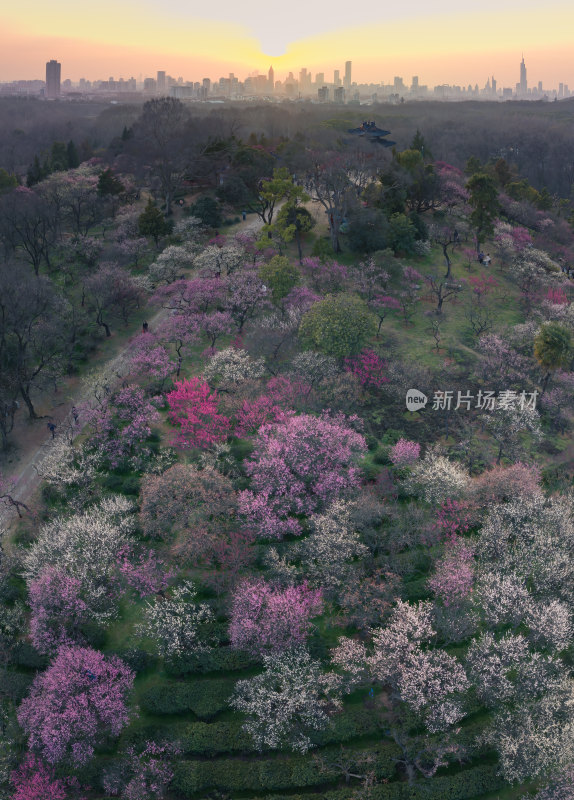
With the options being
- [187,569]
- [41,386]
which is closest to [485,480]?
[187,569]

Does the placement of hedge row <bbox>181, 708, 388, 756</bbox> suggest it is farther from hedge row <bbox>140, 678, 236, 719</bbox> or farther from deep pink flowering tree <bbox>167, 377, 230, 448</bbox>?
deep pink flowering tree <bbox>167, 377, 230, 448</bbox>

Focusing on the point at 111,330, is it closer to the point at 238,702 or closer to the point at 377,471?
the point at 377,471

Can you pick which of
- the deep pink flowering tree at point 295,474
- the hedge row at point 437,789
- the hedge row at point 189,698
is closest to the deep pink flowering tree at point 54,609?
the hedge row at point 189,698

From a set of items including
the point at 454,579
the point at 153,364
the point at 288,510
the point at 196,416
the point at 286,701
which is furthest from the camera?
the point at 153,364

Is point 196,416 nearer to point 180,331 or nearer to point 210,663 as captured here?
point 180,331

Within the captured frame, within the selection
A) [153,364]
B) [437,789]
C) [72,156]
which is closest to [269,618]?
[437,789]

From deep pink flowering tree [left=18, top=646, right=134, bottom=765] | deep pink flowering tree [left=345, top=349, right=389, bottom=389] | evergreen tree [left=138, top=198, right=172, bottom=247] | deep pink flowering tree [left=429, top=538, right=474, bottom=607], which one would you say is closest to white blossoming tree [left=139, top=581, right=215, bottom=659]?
deep pink flowering tree [left=18, top=646, right=134, bottom=765]
